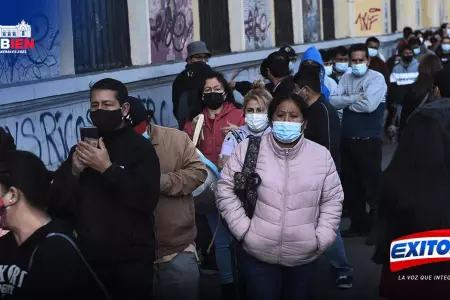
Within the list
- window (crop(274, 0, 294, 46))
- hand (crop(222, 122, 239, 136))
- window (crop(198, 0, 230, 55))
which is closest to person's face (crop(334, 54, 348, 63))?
window (crop(198, 0, 230, 55))

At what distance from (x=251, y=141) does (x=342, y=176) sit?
3984 millimetres

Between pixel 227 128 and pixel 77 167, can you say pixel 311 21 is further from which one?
pixel 77 167

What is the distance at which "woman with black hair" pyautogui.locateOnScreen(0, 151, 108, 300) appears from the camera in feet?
11.3

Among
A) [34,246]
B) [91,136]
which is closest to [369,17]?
[91,136]

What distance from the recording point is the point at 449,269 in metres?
4.11

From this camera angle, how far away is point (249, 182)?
509cm

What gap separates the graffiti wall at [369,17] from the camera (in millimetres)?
24964

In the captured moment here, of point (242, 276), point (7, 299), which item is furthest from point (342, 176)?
point (7, 299)

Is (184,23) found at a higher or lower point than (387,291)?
higher

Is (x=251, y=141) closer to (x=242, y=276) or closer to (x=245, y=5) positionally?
(x=242, y=276)

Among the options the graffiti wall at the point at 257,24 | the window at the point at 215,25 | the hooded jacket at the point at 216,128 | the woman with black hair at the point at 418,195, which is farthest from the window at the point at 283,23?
the woman with black hair at the point at 418,195

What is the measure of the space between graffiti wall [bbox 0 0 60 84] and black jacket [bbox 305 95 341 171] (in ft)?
9.50

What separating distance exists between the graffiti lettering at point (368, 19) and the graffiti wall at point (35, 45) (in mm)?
16258

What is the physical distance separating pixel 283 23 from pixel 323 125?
11889 millimetres
